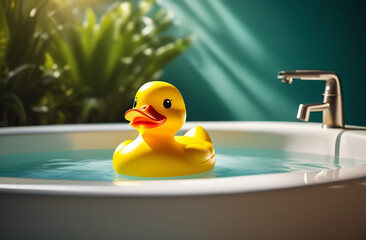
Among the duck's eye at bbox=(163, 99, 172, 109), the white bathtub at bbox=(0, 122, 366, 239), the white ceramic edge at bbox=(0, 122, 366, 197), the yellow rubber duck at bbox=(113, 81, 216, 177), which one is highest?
the duck's eye at bbox=(163, 99, 172, 109)

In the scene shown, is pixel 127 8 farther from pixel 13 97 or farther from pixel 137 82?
pixel 13 97

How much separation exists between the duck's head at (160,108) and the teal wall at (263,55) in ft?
9.11

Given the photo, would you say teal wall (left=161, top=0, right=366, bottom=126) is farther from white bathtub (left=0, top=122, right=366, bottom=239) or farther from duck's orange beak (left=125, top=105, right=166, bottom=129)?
white bathtub (left=0, top=122, right=366, bottom=239)

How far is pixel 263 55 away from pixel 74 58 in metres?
1.92

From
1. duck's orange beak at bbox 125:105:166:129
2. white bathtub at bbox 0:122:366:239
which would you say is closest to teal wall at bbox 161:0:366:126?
duck's orange beak at bbox 125:105:166:129

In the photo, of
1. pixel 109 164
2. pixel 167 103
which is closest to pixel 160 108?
pixel 167 103

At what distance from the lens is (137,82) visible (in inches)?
186

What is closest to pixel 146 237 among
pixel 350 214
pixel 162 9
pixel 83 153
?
pixel 350 214

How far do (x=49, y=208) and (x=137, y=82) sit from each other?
398cm

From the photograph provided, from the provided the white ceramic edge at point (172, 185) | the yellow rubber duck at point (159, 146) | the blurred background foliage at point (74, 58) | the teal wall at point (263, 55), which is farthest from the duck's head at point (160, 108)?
the teal wall at point (263, 55)

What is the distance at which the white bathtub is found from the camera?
784 millimetres

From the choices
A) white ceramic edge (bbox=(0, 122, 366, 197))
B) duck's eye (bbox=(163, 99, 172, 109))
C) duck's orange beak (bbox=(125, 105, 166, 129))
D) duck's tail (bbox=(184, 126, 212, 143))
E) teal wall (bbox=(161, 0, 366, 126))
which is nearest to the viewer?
white ceramic edge (bbox=(0, 122, 366, 197))

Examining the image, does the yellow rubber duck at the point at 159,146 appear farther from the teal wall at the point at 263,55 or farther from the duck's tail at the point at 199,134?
the teal wall at the point at 263,55

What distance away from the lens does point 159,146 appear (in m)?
1.43
